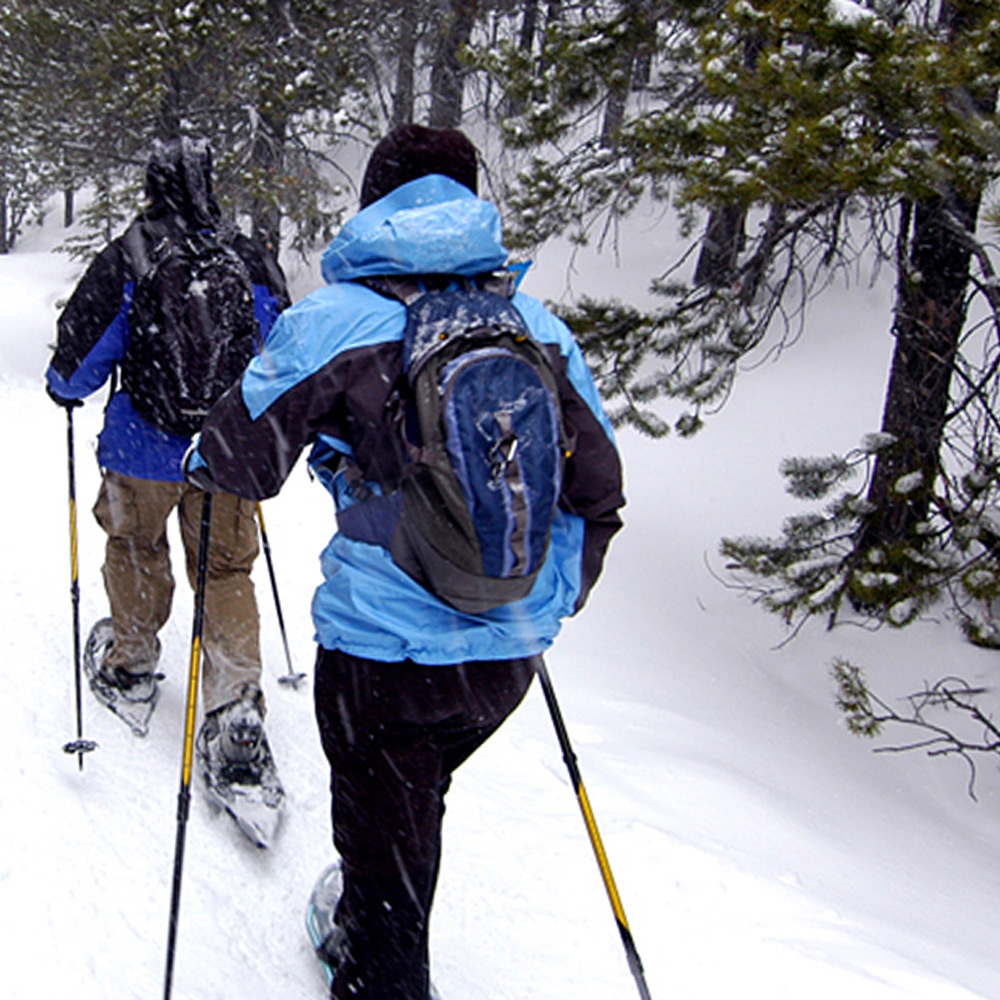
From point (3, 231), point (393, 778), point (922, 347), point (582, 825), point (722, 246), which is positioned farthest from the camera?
point (3, 231)

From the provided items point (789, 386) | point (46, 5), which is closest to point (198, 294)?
point (789, 386)

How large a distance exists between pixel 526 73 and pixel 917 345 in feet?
10.9

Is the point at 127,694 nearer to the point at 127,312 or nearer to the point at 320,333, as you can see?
the point at 127,312

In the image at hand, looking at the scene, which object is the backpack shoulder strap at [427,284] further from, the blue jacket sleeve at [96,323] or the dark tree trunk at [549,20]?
the dark tree trunk at [549,20]

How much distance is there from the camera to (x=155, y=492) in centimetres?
322

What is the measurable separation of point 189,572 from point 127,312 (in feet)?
3.32

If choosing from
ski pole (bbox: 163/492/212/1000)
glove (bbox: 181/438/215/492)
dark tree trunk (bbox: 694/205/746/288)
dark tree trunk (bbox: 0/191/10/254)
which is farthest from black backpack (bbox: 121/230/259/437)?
dark tree trunk (bbox: 0/191/10/254)

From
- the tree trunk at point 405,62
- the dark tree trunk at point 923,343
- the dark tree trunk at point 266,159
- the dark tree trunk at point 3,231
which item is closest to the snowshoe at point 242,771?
the dark tree trunk at point 923,343

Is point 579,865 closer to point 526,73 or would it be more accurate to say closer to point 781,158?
point 781,158

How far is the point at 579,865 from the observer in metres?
3.46

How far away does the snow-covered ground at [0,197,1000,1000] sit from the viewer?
2531 millimetres

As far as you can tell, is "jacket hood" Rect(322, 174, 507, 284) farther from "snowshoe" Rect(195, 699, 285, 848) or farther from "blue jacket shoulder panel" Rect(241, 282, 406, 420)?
"snowshoe" Rect(195, 699, 285, 848)

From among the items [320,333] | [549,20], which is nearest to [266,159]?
[549,20]

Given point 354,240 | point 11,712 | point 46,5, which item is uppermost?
point 46,5
